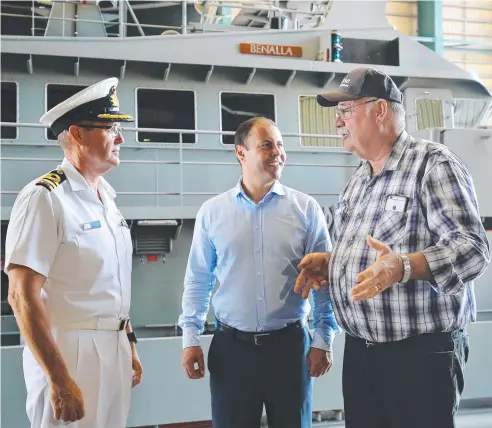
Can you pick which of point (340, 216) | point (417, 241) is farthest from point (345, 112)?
point (417, 241)

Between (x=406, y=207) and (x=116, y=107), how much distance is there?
1.35 metres

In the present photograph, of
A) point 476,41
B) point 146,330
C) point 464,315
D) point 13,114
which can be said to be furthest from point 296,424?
point 476,41

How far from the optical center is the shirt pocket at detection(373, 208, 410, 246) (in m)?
2.24

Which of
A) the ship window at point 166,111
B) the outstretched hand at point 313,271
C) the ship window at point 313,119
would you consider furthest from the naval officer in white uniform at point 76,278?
the ship window at point 313,119

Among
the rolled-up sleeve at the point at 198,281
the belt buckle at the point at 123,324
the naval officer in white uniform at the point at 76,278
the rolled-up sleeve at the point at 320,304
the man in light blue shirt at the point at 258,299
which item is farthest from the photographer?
the rolled-up sleeve at the point at 198,281

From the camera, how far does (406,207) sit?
7.36ft

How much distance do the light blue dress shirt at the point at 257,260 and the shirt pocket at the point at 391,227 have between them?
721 millimetres

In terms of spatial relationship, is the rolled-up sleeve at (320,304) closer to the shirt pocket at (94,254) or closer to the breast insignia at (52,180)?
the shirt pocket at (94,254)

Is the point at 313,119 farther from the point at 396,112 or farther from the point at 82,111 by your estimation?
the point at 82,111

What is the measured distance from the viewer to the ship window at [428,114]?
7500 millimetres

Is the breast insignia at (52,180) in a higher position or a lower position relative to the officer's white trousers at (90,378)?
higher

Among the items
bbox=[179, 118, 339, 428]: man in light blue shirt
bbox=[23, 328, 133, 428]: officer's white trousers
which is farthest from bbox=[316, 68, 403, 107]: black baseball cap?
bbox=[23, 328, 133, 428]: officer's white trousers

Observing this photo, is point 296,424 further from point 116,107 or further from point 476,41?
point 476,41

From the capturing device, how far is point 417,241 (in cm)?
221
